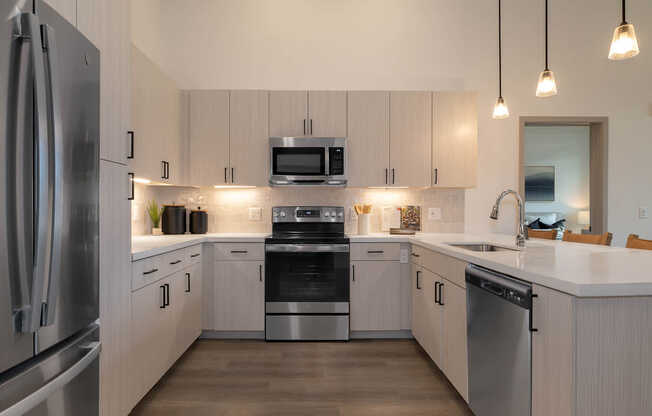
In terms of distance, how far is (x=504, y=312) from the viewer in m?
1.57

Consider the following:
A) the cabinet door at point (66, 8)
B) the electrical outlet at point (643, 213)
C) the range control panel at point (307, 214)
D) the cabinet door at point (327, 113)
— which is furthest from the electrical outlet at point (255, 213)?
the electrical outlet at point (643, 213)

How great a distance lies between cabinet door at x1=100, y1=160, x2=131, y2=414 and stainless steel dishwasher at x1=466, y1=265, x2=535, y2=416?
176cm

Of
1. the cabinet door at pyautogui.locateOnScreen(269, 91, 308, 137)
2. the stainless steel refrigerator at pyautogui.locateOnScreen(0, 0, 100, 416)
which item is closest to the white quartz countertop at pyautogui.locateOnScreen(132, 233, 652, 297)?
the stainless steel refrigerator at pyautogui.locateOnScreen(0, 0, 100, 416)

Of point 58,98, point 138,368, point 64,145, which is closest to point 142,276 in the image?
point 138,368

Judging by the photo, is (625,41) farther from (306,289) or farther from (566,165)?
(566,165)

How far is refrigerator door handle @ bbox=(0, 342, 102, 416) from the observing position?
101cm

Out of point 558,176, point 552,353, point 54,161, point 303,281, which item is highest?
point 558,176

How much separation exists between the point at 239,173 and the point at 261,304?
1.20m

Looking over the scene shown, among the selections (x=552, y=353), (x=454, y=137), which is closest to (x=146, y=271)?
(x=552, y=353)

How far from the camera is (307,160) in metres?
3.34

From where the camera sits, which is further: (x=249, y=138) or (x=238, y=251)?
(x=249, y=138)

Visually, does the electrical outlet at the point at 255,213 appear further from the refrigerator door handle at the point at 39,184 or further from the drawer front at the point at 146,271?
the refrigerator door handle at the point at 39,184

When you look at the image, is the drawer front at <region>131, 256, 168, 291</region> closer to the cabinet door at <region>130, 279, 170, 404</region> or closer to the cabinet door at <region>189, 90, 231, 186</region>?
the cabinet door at <region>130, 279, 170, 404</region>

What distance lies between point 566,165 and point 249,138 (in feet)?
20.7
